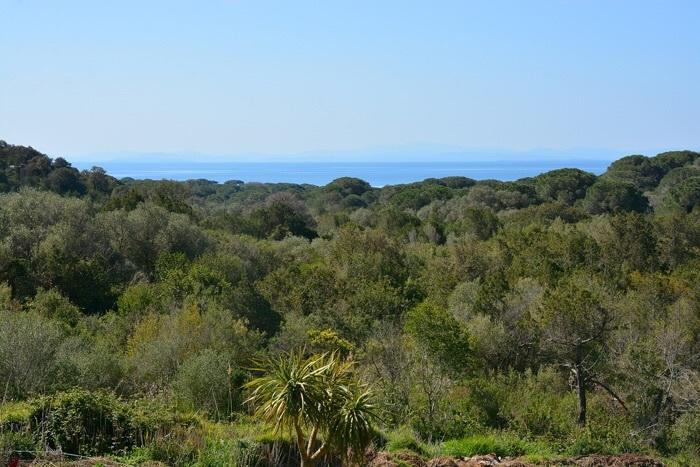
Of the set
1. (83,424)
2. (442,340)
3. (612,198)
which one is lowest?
(442,340)

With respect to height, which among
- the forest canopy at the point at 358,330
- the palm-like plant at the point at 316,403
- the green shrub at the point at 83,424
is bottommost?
the forest canopy at the point at 358,330

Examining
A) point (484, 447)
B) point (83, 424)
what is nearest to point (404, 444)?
point (484, 447)

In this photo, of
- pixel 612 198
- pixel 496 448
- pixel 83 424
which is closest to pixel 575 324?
pixel 496 448

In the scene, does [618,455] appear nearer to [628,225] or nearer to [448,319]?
[448,319]

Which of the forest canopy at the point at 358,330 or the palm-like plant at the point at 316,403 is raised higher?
the palm-like plant at the point at 316,403

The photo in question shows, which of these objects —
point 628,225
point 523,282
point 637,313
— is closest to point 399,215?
point 628,225

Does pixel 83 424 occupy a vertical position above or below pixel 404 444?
above

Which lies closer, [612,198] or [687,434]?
[687,434]

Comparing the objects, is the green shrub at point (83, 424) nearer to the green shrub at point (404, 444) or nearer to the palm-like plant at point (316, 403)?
the palm-like plant at point (316, 403)

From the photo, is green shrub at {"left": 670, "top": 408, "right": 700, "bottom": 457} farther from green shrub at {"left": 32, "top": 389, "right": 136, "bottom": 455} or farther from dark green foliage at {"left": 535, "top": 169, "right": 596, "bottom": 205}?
dark green foliage at {"left": 535, "top": 169, "right": 596, "bottom": 205}

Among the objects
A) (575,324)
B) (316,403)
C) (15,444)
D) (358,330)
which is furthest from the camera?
(358,330)

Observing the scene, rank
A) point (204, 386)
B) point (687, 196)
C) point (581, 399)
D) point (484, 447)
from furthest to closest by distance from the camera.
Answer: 1. point (687, 196)
2. point (581, 399)
3. point (204, 386)
4. point (484, 447)

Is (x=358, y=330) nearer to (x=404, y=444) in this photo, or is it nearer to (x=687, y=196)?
(x=404, y=444)

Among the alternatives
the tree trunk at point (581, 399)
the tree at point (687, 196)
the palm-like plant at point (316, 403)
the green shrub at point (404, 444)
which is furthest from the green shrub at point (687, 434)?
the tree at point (687, 196)
